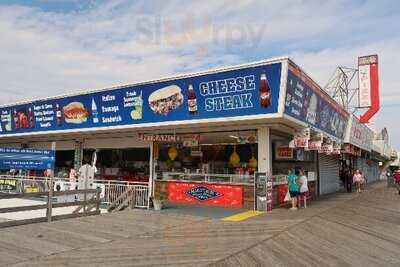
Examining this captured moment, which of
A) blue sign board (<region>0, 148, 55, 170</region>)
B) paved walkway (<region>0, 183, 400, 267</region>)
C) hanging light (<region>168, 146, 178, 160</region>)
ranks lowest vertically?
paved walkway (<region>0, 183, 400, 267</region>)

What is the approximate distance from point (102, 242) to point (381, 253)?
6.16 m

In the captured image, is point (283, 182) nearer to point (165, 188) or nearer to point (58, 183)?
point (165, 188)

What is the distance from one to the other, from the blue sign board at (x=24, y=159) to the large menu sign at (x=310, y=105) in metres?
8.34

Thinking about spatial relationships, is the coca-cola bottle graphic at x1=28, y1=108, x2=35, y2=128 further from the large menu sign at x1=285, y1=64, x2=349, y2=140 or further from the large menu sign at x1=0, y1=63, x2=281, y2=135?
the large menu sign at x1=285, y1=64, x2=349, y2=140

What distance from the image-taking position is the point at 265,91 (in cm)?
1467

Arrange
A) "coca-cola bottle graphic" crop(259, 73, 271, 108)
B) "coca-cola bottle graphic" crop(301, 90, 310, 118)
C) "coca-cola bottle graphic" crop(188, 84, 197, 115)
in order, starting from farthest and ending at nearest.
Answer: "coca-cola bottle graphic" crop(301, 90, 310, 118)
"coca-cola bottle graphic" crop(188, 84, 197, 115)
"coca-cola bottle graphic" crop(259, 73, 271, 108)

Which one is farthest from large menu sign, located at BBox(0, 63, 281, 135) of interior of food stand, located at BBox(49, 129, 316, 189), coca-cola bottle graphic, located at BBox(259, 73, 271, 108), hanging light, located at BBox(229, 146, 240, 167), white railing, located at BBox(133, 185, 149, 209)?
white railing, located at BBox(133, 185, 149, 209)

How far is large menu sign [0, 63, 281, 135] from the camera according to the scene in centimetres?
1480

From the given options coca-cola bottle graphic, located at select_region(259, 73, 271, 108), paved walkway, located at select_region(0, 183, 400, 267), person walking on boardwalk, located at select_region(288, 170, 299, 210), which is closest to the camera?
paved walkway, located at select_region(0, 183, 400, 267)

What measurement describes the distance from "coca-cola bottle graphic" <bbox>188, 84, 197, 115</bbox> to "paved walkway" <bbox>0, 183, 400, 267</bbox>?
14.6 ft

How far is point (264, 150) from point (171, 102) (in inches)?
169

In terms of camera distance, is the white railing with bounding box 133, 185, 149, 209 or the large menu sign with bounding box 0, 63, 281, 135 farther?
the white railing with bounding box 133, 185, 149, 209

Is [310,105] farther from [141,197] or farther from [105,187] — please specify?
[105,187]

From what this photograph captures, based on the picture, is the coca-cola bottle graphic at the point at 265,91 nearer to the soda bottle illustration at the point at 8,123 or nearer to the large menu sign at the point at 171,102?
the large menu sign at the point at 171,102
